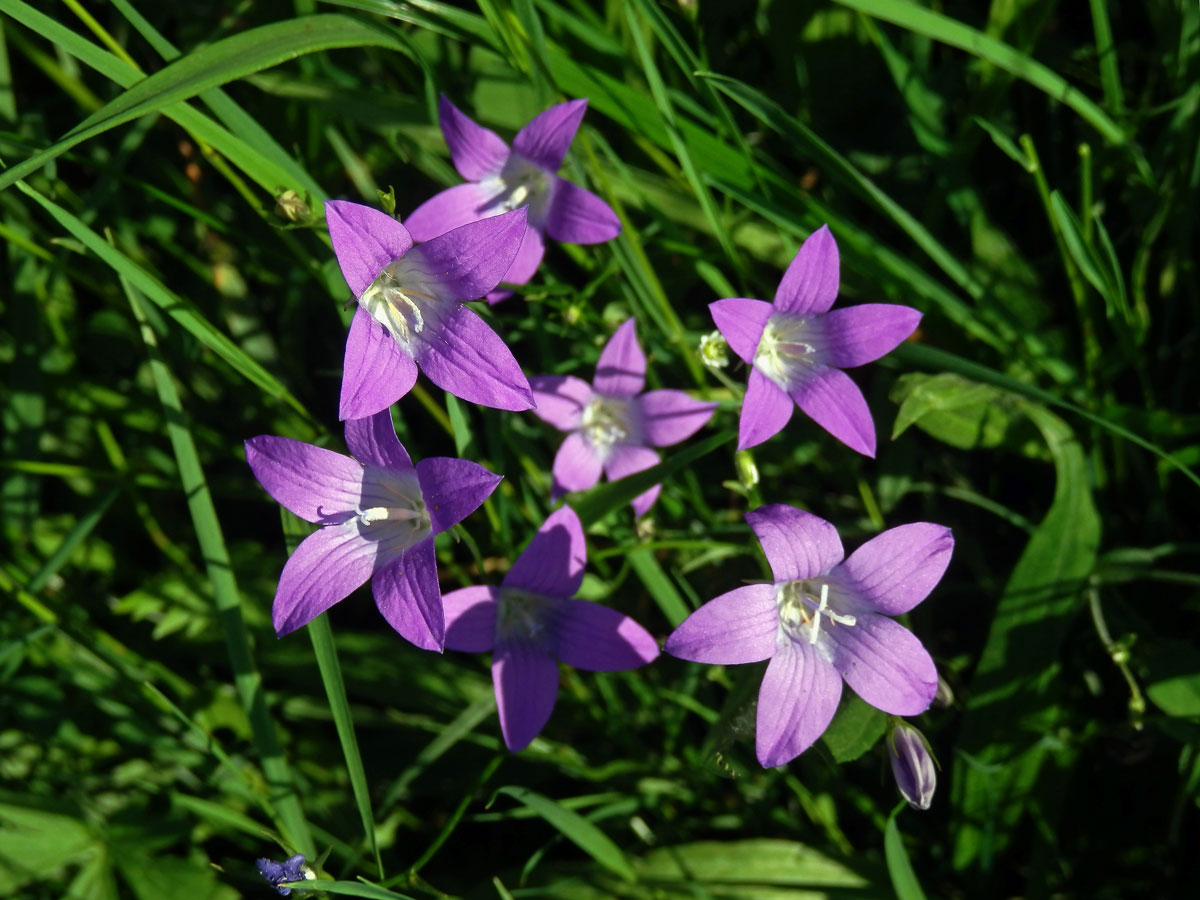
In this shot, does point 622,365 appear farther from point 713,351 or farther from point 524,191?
point 524,191

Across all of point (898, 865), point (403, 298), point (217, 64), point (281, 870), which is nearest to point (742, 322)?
point (403, 298)

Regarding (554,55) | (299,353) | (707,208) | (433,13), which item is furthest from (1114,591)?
(299,353)

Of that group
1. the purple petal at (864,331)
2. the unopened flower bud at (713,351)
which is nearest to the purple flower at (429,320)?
the unopened flower bud at (713,351)

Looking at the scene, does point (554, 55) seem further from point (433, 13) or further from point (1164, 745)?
point (1164, 745)

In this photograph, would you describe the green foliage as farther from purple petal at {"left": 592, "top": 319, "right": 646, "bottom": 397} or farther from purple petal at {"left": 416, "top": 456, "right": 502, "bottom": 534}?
purple petal at {"left": 416, "top": 456, "right": 502, "bottom": 534}

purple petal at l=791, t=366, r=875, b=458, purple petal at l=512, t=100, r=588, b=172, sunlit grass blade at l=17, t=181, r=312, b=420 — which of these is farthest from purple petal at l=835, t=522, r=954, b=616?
sunlit grass blade at l=17, t=181, r=312, b=420

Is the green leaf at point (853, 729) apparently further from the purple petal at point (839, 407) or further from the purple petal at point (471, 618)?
the purple petal at point (471, 618)
